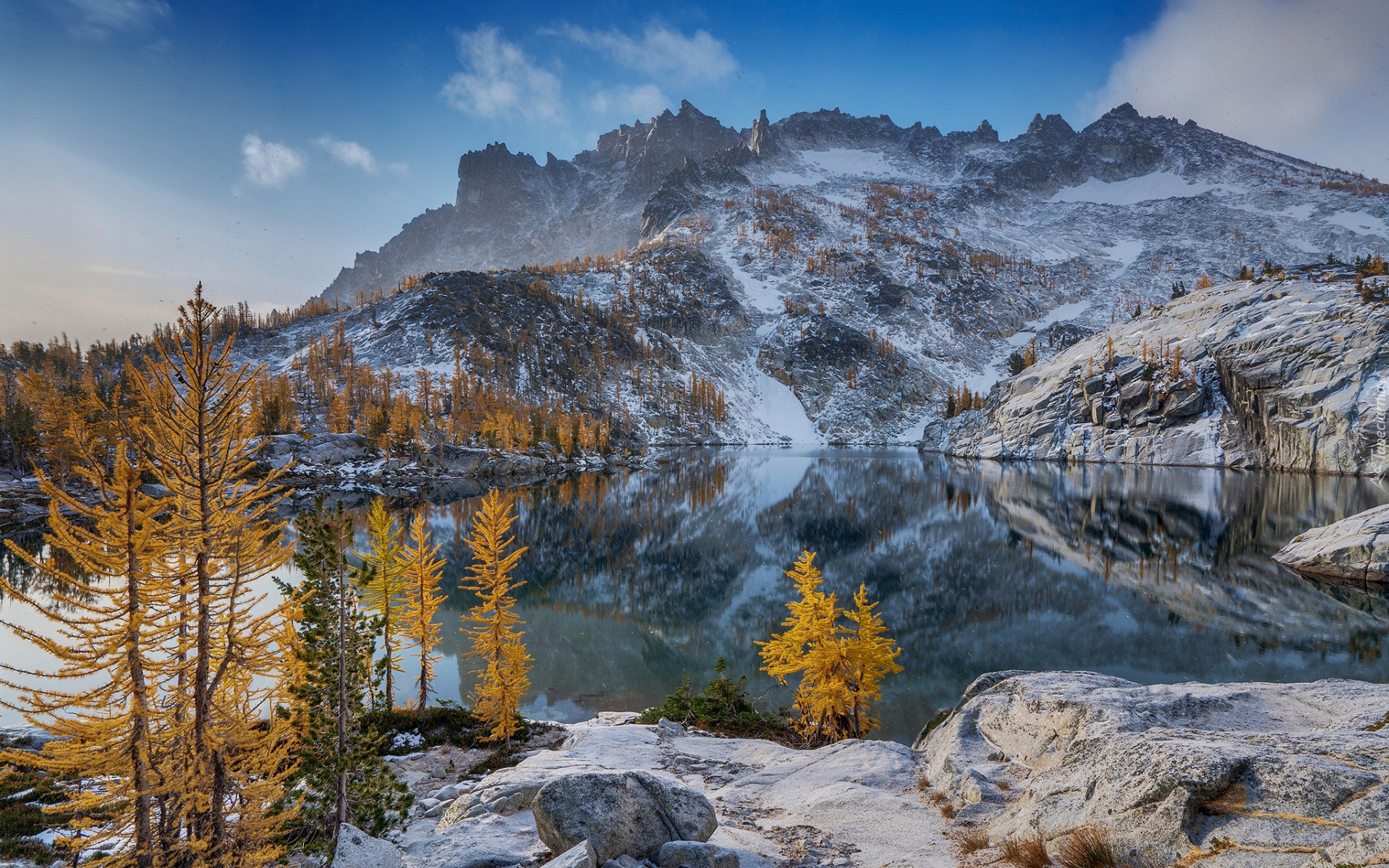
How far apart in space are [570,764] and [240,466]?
25.6 ft

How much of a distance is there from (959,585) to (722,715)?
63.3 ft

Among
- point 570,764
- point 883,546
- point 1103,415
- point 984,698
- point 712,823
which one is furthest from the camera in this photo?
point 1103,415

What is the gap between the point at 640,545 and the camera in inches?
1689

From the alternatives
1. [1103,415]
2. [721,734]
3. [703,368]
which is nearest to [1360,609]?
[721,734]

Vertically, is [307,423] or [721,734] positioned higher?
[307,423]

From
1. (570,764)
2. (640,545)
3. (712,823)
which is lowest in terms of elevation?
(640,545)

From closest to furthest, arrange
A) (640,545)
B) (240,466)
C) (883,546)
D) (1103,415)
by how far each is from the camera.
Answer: (240,466) → (883,546) → (640,545) → (1103,415)

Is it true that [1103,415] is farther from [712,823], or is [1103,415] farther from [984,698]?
[712,823]

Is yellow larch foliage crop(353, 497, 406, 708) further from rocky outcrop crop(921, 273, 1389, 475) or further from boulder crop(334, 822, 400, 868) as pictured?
rocky outcrop crop(921, 273, 1389, 475)

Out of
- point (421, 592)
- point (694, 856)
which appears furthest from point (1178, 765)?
point (421, 592)

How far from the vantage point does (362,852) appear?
7.28m

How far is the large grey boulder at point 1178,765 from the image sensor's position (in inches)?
209

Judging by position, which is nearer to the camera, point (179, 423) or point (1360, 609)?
point (179, 423)

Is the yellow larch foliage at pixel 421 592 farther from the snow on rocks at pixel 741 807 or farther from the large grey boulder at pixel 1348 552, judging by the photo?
the large grey boulder at pixel 1348 552
